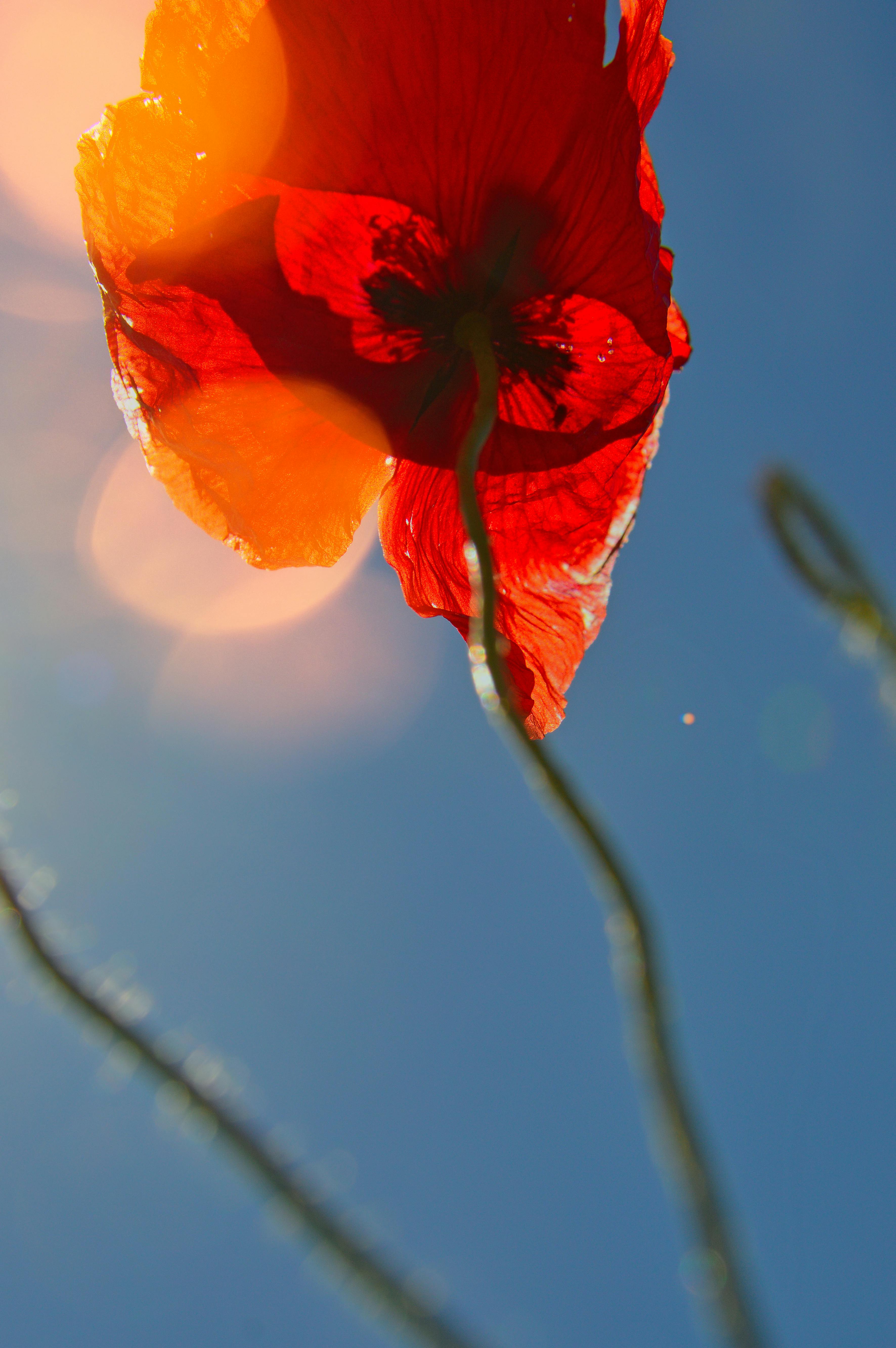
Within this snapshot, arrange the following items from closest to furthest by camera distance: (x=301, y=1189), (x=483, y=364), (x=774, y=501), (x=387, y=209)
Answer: (x=301, y=1189), (x=774, y=501), (x=483, y=364), (x=387, y=209)

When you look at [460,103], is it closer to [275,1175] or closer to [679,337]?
[679,337]

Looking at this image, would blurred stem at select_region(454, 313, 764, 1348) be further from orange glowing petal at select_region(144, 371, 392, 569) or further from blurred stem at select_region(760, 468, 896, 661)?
orange glowing petal at select_region(144, 371, 392, 569)

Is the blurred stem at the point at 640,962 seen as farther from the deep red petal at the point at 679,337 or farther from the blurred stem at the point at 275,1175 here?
the deep red petal at the point at 679,337

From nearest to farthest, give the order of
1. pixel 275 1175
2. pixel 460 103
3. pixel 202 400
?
pixel 275 1175
pixel 460 103
pixel 202 400

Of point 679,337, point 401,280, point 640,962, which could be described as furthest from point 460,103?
point 640,962

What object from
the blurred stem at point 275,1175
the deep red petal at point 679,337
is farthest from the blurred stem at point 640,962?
the deep red petal at point 679,337

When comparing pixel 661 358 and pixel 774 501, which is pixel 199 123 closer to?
pixel 661 358

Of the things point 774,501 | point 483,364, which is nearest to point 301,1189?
point 774,501
